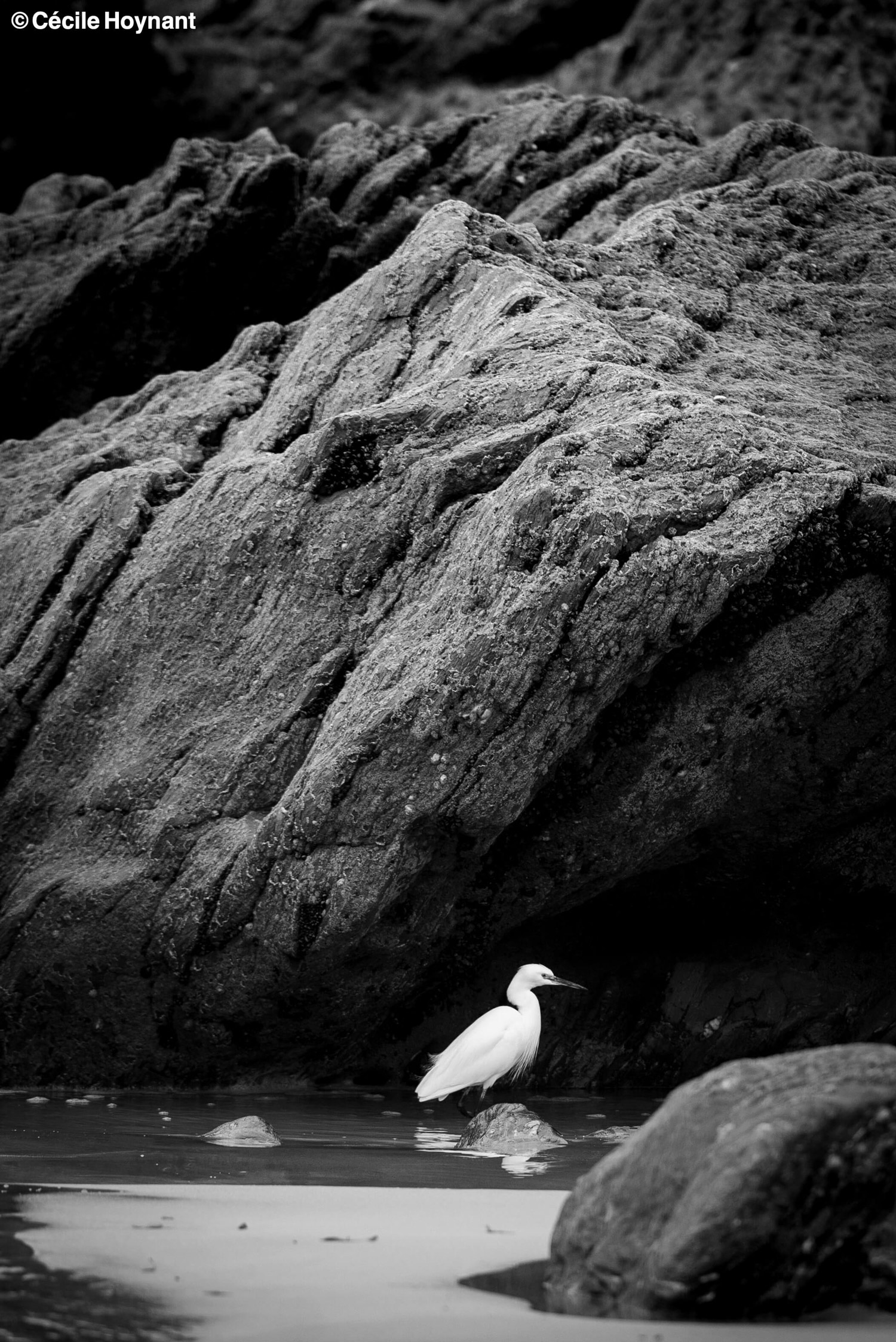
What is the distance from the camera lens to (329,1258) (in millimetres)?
4898

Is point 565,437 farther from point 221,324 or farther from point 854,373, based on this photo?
point 221,324

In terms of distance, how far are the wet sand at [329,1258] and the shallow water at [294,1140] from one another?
0.38 m

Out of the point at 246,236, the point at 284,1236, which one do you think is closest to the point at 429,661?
the point at 284,1236

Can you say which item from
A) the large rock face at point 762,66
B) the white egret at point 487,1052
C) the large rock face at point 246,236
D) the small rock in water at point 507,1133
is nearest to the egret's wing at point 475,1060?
the white egret at point 487,1052

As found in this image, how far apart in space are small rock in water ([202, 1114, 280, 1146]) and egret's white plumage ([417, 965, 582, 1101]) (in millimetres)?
1521

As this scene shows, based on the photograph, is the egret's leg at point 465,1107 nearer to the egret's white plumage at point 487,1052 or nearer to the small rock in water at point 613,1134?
the egret's white plumage at point 487,1052

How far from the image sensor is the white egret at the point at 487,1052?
8977 mm

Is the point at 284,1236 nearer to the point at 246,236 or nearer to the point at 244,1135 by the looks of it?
the point at 244,1135

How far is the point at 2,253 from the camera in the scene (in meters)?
17.2

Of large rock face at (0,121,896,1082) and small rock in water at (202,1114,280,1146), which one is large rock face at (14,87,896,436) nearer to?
large rock face at (0,121,896,1082)

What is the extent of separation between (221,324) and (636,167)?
5.34 metres

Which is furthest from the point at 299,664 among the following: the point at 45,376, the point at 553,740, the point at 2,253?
the point at 2,253

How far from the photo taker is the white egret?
898 cm

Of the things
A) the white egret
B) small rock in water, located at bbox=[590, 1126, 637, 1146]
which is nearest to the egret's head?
the white egret
